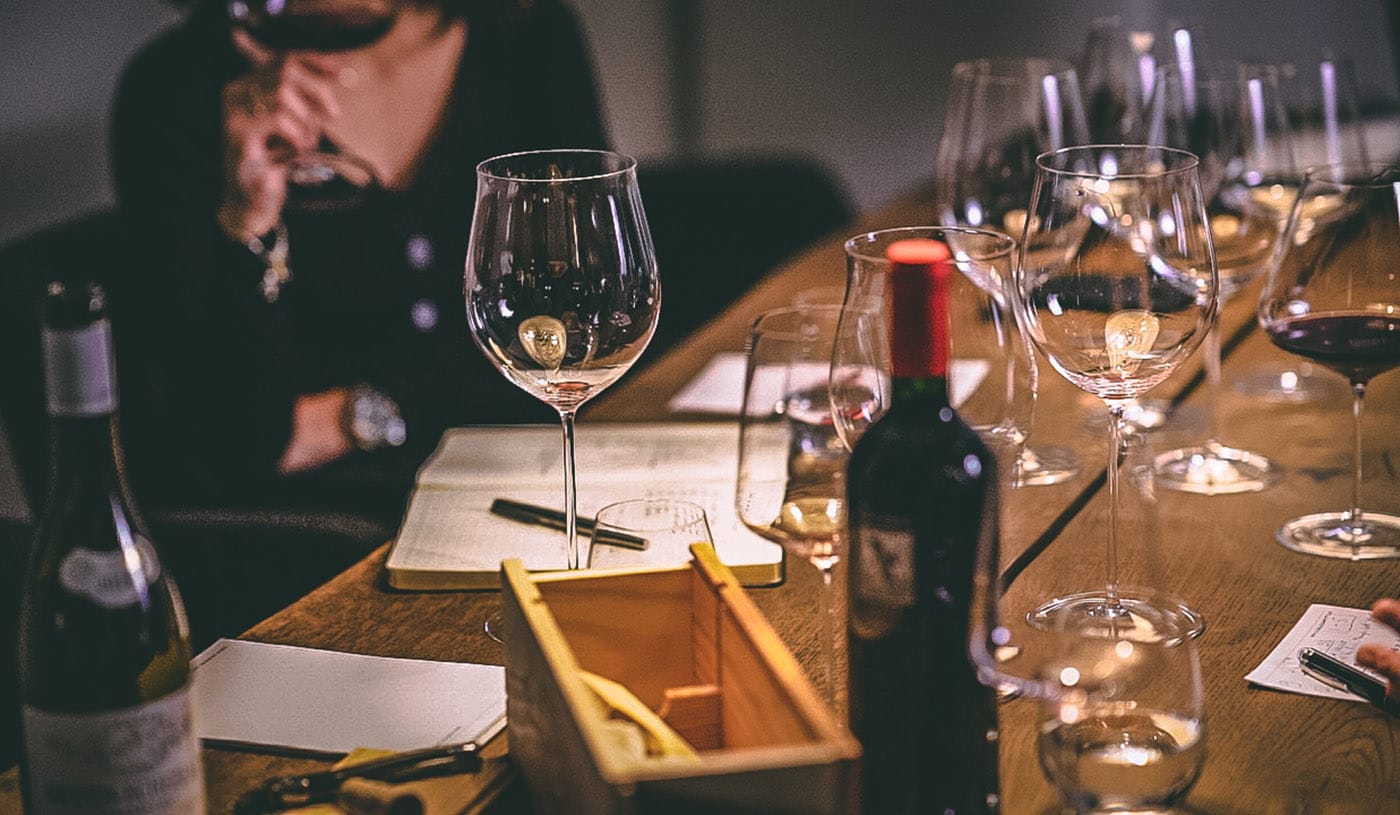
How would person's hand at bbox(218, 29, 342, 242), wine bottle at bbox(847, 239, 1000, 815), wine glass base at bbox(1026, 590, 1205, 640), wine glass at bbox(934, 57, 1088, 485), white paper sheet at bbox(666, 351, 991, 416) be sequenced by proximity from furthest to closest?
person's hand at bbox(218, 29, 342, 242) → white paper sheet at bbox(666, 351, 991, 416) → wine glass at bbox(934, 57, 1088, 485) → wine glass base at bbox(1026, 590, 1205, 640) → wine bottle at bbox(847, 239, 1000, 815)

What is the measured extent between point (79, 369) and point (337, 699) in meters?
0.29

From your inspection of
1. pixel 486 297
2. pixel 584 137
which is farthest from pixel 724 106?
pixel 486 297

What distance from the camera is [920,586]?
2.17ft

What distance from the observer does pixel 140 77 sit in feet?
6.40

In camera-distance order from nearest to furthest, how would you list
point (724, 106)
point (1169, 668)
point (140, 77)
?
1. point (1169, 668)
2. point (140, 77)
3. point (724, 106)

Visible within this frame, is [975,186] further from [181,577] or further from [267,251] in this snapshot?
[267,251]

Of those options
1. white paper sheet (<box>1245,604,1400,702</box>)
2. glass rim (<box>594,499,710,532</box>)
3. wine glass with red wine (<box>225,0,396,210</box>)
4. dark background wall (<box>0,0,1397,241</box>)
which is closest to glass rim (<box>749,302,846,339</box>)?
glass rim (<box>594,499,710,532</box>)

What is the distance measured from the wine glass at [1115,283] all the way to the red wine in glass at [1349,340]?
0.20m

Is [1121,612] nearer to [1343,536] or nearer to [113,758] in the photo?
[1343,536]

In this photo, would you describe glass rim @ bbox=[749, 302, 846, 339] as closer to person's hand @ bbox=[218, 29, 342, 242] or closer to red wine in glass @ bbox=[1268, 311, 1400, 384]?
red wine in glass @ bbox=[1268, 311, 1400, 384]

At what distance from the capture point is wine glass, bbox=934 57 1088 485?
4.25ft

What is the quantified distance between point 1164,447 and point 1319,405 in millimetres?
215

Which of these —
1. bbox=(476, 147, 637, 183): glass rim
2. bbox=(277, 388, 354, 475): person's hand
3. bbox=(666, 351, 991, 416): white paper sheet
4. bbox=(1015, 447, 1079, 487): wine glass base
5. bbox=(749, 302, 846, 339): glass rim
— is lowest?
bbox=(277, 388, 354, 475): person's hand

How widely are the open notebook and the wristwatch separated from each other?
71 centimetres
